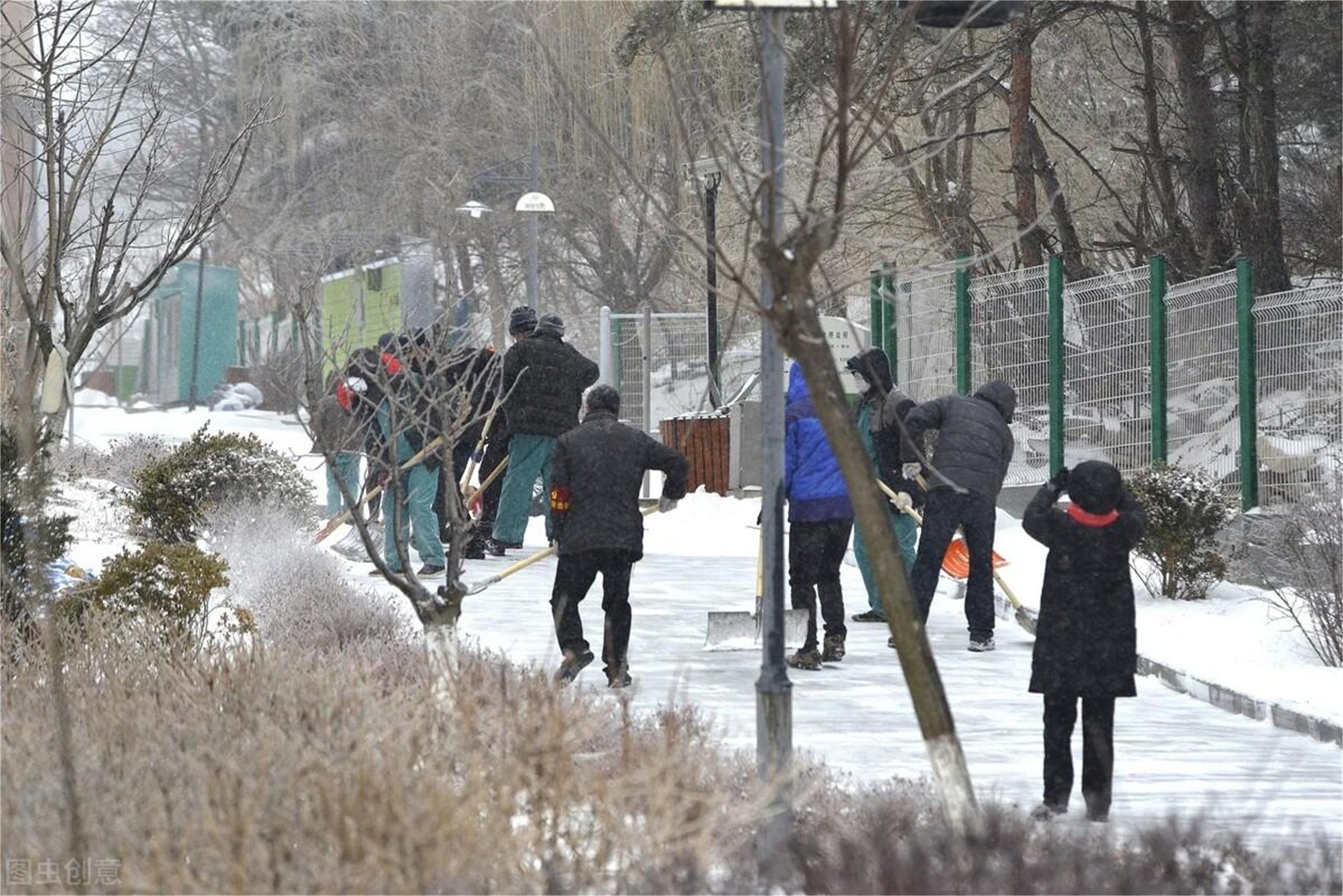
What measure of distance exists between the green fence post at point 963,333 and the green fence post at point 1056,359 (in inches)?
83.4

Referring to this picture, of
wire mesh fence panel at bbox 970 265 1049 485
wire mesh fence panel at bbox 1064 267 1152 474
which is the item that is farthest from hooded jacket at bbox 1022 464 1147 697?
wire mesh fence panel at bbox 970 265 1049 485

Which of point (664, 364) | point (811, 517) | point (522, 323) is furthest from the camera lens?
point (664, 364)

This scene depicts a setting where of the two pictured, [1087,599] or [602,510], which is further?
[602,510]

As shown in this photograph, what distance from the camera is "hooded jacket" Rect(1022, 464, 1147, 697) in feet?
26.0

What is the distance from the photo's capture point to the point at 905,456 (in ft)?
46.6

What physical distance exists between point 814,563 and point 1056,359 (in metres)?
7.48

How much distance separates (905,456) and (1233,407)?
316cm

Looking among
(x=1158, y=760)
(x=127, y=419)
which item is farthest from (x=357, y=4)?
(x=1158, y=760)

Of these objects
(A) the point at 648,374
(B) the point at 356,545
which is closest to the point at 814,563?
(B) the point at 356,545

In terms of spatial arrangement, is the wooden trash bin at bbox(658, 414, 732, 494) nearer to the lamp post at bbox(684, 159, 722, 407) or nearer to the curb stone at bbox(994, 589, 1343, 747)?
the lamp post at bbox(684, 159, 722, 407)

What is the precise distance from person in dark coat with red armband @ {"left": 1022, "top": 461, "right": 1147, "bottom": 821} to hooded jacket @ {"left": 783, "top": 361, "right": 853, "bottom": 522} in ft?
12.2

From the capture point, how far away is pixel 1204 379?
16.5 m

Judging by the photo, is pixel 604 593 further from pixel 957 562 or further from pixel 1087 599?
pixel 957 562

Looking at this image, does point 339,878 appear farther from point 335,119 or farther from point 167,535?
point 335,119
